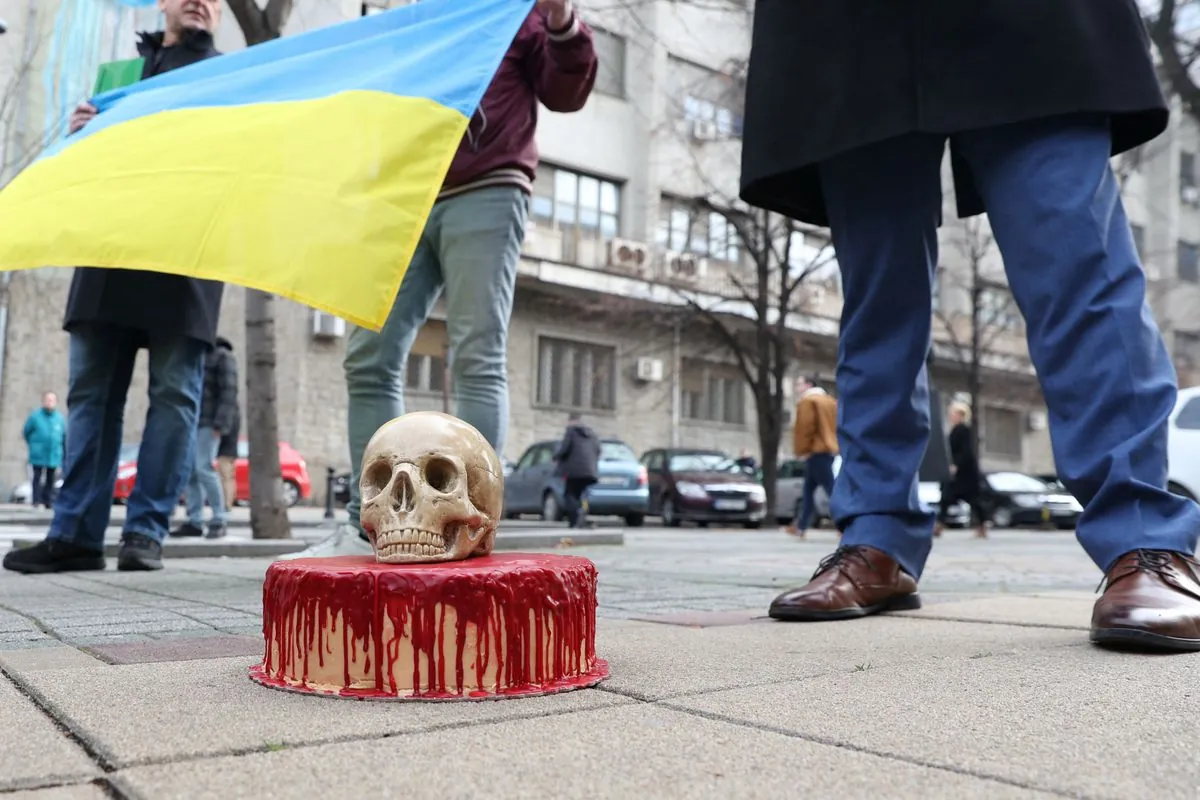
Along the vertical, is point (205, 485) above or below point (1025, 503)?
above

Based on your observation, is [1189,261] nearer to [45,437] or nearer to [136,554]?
[45,437]

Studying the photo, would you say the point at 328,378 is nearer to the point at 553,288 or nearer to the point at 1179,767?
the point at 553,288

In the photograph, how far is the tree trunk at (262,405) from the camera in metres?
7.29

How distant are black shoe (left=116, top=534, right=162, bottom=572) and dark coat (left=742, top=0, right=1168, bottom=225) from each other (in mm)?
2903

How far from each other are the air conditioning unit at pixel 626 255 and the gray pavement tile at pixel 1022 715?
21802mm

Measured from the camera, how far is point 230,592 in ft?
11.4

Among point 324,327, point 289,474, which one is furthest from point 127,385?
point 324,327

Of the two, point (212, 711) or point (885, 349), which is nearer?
point (212, 711)

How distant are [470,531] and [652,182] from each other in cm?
2329

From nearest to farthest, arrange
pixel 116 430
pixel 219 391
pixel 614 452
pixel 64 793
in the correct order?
pixel 64 793 < pixel 116 430 < pixel 219 391 < pixel 614 452

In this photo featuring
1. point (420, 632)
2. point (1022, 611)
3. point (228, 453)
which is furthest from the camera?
point (228, 453)

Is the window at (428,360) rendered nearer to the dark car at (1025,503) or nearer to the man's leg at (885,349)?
the dark car at (1025,503)

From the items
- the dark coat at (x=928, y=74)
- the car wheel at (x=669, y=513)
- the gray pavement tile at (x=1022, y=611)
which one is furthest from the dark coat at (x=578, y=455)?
the dark coat at (x=928, y=74)

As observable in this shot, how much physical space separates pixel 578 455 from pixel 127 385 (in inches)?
350
